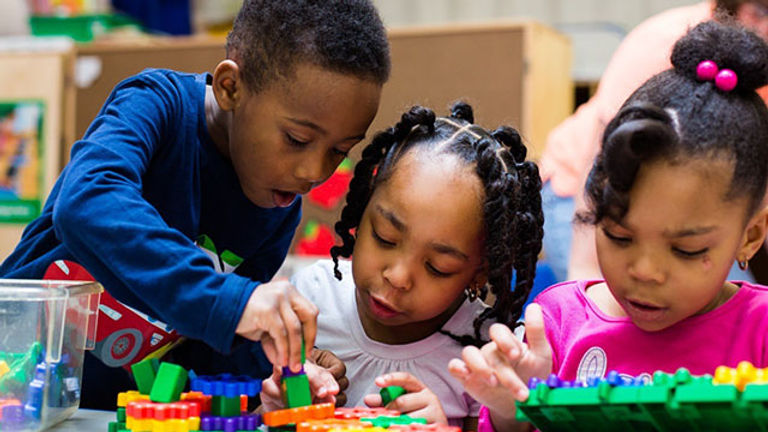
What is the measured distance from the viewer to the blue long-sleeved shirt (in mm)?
767

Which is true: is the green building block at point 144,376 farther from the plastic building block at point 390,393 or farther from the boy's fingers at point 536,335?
the boy's fingers at point 536,335

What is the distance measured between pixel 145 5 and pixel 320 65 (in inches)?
112

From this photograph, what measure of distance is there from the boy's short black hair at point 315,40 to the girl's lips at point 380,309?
0.89 feet

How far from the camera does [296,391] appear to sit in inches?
32.7

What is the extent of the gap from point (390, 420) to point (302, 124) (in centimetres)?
39

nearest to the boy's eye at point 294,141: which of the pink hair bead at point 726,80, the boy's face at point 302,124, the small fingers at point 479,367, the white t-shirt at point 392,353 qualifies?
the boy's face at point 302,124

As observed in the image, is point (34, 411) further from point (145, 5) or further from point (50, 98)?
point (145, 5)

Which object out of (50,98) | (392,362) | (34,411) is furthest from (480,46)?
(34,411)

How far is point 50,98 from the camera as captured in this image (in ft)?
9.34

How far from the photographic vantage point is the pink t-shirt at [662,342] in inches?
37.0

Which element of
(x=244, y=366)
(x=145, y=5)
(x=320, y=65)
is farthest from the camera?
(x=145, y=5)

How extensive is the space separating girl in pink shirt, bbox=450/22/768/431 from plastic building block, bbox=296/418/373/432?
4.3 inches

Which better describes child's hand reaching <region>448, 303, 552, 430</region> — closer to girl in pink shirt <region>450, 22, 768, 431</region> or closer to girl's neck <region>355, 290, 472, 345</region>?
girl in pink shirt <region>450, 22, 768, 431</region>

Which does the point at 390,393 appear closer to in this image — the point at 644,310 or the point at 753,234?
the point at 644,310
